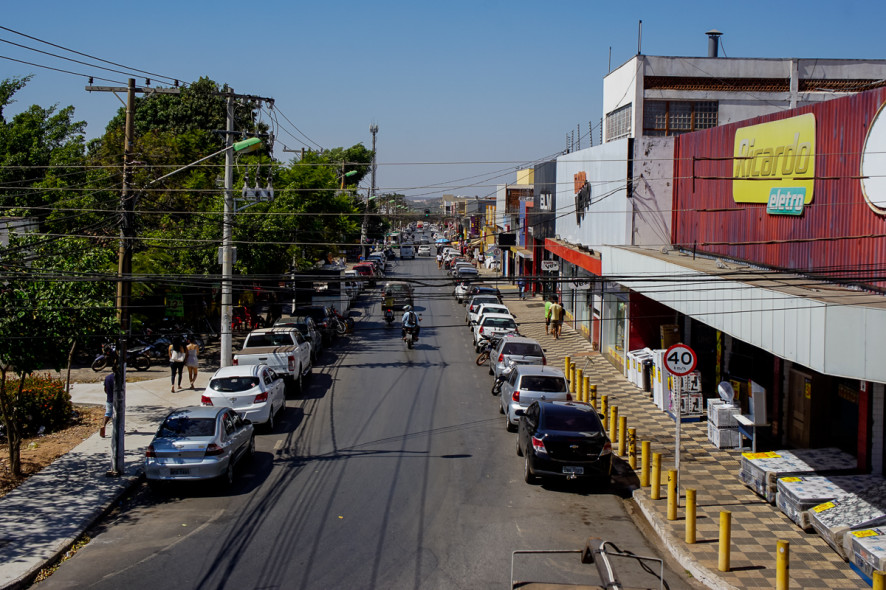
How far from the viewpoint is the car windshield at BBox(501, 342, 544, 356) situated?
Result: 79.9 feet

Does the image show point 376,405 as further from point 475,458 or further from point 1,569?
point 1,569

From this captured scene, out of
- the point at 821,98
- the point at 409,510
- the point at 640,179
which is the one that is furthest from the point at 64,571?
the point at 821,98

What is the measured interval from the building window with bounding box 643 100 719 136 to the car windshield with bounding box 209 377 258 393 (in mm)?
20765

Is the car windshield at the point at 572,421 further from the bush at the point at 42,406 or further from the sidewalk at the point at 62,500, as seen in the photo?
the bush at the point at 42,406

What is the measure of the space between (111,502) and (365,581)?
19.5 feet

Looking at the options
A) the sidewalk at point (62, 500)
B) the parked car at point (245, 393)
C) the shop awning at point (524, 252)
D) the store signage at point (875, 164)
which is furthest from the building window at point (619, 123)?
the sidewalk at point (62, 500)

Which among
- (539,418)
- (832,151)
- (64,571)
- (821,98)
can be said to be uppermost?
(821,98)

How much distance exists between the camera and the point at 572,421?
15.2 metres

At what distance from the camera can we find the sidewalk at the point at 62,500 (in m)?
11.5

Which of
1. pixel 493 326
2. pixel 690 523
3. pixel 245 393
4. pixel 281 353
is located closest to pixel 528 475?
pixel 690 523

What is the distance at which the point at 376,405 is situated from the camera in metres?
22.0

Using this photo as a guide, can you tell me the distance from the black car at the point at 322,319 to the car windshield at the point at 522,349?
1039 cm

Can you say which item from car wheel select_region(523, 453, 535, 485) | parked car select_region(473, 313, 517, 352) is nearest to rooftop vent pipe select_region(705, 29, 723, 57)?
parked car select_region(473, 313, 517, 352)

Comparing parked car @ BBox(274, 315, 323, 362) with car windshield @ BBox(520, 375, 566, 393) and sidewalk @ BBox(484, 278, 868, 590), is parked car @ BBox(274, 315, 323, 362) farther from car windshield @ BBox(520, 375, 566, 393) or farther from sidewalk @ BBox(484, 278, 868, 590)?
sidewalk @ BBox(484, 278, 868, 590)
